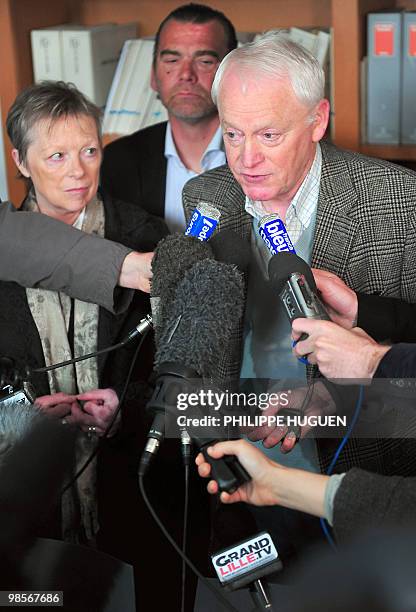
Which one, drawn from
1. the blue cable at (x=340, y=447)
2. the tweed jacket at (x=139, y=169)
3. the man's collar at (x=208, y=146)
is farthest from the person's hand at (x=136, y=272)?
the man's collar at (x=208, y=146)

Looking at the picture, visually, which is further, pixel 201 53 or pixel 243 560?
pixel 201 53

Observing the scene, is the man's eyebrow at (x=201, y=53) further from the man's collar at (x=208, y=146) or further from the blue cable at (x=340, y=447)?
the blue cable at (x=340, y=447)

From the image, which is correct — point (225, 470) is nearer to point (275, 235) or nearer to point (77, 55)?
point (275, 235)

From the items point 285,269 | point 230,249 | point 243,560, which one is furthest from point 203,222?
point 243,560

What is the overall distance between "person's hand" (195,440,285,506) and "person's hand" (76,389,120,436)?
0.61 meters

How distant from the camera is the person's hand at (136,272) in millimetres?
1638

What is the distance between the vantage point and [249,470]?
3.85ft

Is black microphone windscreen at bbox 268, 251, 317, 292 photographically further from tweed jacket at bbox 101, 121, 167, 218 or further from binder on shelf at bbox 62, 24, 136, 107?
binder on shelf at bbox 62, 24, 136, 107

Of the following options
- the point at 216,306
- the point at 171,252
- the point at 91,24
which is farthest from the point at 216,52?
the point at 216,306

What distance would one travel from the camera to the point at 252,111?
1.56m

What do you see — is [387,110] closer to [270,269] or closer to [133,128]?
[133,128]

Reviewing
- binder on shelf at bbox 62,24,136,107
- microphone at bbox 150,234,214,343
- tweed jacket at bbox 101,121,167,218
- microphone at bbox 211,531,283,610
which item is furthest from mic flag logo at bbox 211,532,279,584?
binder on shelf at bbox 62,24,136,107

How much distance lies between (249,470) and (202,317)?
218mm

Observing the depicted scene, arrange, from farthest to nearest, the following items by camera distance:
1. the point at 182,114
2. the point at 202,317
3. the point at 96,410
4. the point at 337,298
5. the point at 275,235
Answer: the point at 182,114 < the point at 96,410 < the point at 337,298 < the point at 275,235 < the point at 202,317
